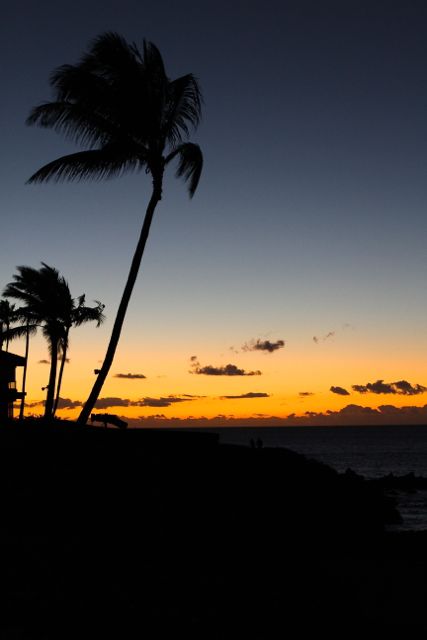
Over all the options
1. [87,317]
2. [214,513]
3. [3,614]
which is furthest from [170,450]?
[87,317]

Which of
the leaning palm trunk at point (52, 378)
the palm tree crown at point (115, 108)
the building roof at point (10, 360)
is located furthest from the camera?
the building roof at point (10, 360)

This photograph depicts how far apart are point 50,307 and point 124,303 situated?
73.2 ft

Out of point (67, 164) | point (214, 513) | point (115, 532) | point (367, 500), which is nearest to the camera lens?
point (115, 532)

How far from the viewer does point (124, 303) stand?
18.9 m

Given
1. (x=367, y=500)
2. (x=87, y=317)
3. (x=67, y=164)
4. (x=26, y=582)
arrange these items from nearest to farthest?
(x=26, y=582) < (x=67, y=164) < (x=367, y=500) < (x=87, y=317)

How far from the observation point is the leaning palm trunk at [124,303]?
742 inches

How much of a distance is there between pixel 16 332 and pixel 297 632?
37861 mm

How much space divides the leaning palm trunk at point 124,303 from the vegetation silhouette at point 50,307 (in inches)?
796

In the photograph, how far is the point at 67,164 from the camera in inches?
728

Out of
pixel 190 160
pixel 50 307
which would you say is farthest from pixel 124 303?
pixel 50 307

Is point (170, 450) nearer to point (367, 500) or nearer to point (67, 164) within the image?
point (67, 164)

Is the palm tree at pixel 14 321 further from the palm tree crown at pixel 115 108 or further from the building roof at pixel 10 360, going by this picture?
the palm tree crown at pixel 115 108

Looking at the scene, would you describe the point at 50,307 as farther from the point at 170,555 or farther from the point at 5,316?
the point at 170,555

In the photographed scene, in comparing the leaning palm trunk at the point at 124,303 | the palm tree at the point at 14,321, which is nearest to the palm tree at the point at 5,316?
the palm tree at the point at 14,321
